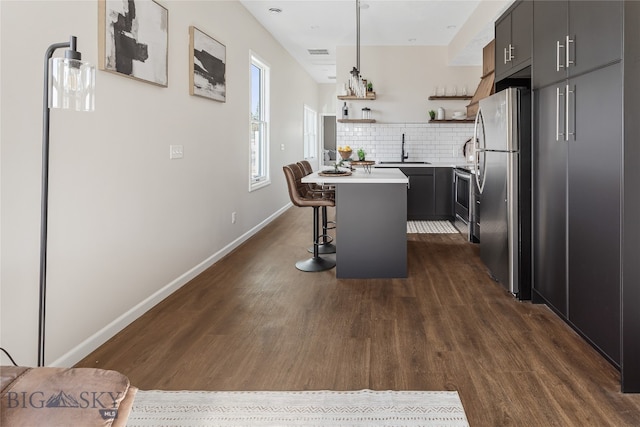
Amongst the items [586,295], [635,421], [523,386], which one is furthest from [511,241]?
[635,421]

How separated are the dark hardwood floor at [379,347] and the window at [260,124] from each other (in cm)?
291

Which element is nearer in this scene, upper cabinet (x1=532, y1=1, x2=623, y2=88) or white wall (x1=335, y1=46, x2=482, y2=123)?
upper cabinet (x1=532, y1=1, x2=623, y2=88)

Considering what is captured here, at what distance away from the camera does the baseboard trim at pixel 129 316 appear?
7.74ft

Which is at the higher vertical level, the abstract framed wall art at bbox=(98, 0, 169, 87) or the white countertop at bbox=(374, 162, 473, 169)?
the abstract framed wall art at bbox=(98, 0, 169, 87)

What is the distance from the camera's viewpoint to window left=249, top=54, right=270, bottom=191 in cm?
645

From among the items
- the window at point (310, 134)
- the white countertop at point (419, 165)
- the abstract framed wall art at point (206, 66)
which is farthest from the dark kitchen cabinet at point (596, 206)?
the window at point (310, 134)

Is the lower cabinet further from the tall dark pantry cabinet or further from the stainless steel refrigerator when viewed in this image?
the tall dark pantry cabinet

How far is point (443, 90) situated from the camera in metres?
7.28

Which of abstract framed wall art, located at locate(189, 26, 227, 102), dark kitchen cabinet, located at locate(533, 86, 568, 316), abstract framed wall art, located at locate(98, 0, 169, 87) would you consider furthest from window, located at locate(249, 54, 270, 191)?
dark kitchen cabinet, located at locate(533, 86, 568, 316)

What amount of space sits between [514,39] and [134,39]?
110 inches

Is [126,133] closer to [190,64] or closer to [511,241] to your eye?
[190,64]

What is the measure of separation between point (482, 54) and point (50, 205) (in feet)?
19.4

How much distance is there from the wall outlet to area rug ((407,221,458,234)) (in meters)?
3.56

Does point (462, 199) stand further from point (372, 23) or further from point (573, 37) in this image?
point (573, 37)
